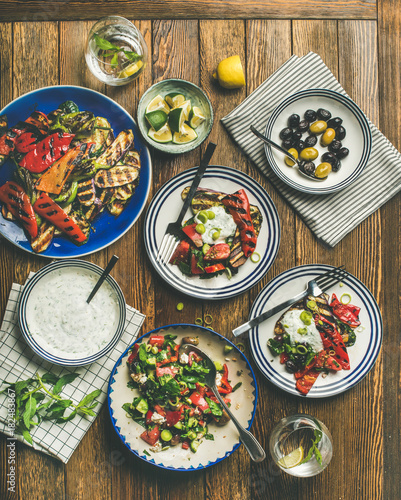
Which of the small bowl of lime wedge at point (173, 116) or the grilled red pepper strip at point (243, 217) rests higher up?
the small bowl of lime wedge at point (173, 116)

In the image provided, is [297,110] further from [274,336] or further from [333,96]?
[274,336]

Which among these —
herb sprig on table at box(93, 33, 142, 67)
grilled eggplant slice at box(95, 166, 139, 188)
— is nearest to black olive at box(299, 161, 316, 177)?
grilled eggplant slice at box(95, 166, 139, 188)

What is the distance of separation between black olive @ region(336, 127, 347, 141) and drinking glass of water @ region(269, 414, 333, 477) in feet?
4.24

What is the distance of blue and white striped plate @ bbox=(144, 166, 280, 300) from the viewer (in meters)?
1.96

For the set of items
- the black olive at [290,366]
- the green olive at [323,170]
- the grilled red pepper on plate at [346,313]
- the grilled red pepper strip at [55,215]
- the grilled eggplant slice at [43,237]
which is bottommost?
the black olive at [290,366]

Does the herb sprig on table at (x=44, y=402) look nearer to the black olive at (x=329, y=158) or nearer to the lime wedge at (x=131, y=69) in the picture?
the lime wedge at (x=131, y=69)

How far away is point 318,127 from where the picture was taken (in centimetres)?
196

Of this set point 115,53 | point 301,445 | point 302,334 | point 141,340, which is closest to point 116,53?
point 115,53

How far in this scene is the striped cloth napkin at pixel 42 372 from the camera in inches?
76.4

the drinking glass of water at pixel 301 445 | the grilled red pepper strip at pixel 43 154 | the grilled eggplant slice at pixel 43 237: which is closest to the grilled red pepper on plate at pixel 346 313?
the drinking glass of water at pixel 301 445

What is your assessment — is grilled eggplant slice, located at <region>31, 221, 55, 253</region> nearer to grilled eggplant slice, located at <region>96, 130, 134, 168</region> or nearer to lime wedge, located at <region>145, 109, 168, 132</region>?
grilled eggplant slice, located at <region>96, 130, 134, 168</region>

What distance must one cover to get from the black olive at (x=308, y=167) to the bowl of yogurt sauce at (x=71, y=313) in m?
1.01

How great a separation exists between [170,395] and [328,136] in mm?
1391

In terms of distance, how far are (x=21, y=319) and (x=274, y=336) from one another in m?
1.15
